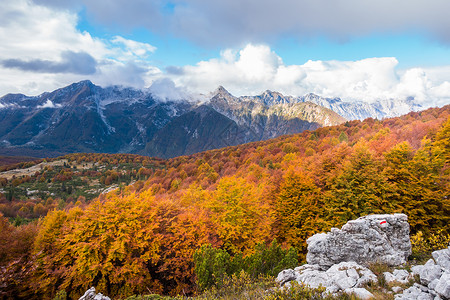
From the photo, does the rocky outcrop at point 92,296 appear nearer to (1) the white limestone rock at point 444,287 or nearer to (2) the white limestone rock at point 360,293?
(2) the white limestone rock at point 360,293

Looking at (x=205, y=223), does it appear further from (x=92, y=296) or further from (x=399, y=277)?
(x=399, y=277)

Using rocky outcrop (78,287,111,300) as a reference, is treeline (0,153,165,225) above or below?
below

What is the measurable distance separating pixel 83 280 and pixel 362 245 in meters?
24.1

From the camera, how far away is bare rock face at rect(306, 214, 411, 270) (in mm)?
16047

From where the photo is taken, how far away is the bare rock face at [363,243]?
16047 millimetres

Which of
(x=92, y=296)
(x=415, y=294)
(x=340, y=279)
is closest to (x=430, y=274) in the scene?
(x=415, y=294)

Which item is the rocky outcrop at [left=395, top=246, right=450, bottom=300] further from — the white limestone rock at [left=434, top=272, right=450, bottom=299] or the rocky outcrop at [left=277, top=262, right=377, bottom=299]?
the rocky outcrop at [left=277, top=262, right=377, bottom=299]

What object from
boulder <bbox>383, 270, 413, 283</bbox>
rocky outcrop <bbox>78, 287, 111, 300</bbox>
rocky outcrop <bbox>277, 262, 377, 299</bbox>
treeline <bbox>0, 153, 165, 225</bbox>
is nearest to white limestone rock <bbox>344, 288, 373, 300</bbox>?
rocky outcrop <bbox>277, 262, 377, 299</bbox>

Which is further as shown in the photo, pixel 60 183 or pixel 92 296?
pixel 60 183

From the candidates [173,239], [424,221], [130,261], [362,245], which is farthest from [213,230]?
[424,221]

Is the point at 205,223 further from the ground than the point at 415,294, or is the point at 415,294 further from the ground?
the point at 415,294

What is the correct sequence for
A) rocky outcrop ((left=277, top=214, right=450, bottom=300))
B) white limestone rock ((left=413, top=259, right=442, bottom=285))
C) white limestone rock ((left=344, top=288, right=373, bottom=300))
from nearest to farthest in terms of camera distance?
white limestone rock ((left=413, top=259, right=442, bottom=285)) → white limestone rock ((left=344, top=288, right=373, bottom=300)) → rocky outcrop ((left=277, top=214, right=450, bottom=300))

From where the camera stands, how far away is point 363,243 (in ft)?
53.6

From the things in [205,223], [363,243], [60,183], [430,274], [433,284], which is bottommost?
[60,183]
